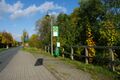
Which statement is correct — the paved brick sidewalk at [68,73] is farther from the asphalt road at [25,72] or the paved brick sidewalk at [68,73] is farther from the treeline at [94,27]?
the treeline at [94,27]

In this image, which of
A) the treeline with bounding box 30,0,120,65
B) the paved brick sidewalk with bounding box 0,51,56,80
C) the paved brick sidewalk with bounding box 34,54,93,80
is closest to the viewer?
the paved brick sidewalk with bounding box 34,54,93,80

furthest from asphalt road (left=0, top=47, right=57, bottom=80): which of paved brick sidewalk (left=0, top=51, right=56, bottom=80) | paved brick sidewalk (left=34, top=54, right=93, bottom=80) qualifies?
paved brick sidewalk (left=34, top=54, right=93, bottom=80)

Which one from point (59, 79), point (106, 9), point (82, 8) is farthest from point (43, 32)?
point (59, 79)

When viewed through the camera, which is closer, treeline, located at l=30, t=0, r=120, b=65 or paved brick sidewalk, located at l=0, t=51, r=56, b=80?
paved brick sidewalk, located at l=0, t=51, r=56, b=80

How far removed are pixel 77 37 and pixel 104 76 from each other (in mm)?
23253

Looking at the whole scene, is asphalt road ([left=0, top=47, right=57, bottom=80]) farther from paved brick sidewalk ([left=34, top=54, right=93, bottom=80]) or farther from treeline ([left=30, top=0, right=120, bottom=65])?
treeline ([left=30, top=0, right=120, bottom=65])

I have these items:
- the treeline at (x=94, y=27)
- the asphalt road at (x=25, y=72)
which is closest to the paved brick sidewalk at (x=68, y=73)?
the asphalt road at (x=25, y=72)

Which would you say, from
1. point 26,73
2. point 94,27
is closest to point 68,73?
point 26,73

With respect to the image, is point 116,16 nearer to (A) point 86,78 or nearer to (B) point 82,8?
(B) point 82,8

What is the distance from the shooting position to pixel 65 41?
31656 millimetres

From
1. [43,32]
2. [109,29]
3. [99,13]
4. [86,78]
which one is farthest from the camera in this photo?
[43,32]

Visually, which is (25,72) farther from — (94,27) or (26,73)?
(94,27)

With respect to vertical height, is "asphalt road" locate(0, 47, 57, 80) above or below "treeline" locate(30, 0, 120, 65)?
below

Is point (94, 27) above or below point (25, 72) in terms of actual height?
above
